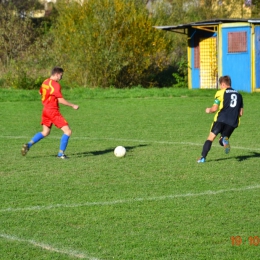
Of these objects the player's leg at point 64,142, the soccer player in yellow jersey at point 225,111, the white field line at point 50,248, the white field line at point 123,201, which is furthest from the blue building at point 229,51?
the white field line at point 50,248

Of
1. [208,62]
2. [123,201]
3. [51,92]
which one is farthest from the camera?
[208,62]

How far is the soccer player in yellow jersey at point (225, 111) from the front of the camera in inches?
409

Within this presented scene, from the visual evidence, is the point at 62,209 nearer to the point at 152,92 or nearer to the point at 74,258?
the point at 74,258

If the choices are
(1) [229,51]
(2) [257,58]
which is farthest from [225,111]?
(1) [229,51]

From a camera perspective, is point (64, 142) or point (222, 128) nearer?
point (222, 128)

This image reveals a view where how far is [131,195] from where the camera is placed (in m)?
8.14

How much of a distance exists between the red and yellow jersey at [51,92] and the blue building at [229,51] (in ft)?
50.2

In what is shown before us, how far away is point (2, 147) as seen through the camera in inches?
493

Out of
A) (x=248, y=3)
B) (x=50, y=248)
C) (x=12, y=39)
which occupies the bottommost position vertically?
(x=50, y=248)

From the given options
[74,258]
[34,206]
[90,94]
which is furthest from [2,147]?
[90,94]

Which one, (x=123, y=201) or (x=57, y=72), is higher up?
(x=57, y=72)

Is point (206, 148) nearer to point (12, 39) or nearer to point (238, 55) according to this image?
point (238, 55)

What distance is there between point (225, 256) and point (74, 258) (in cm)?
128

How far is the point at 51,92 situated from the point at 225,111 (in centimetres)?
289
